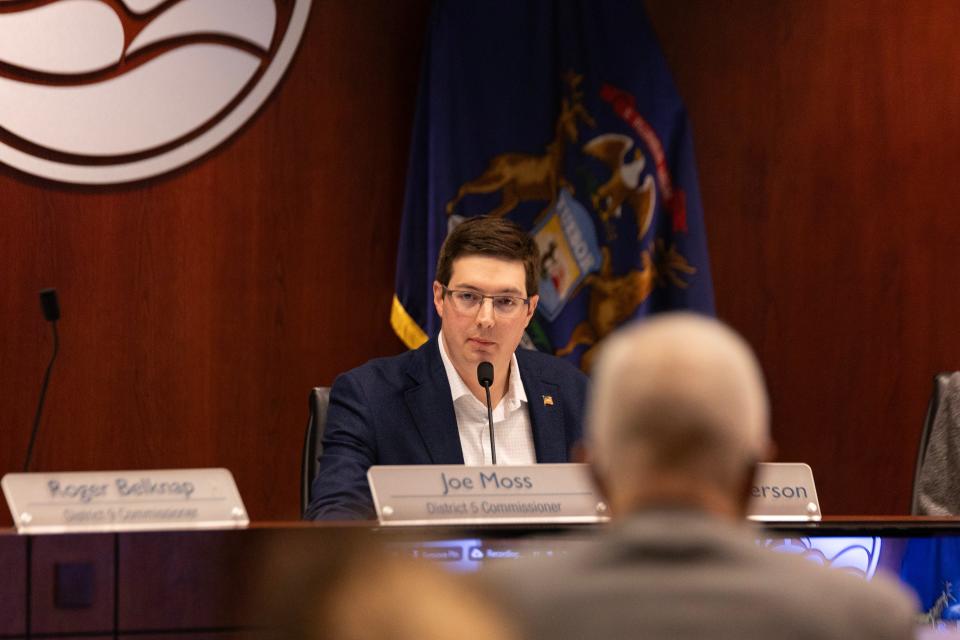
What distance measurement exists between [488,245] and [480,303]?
0.16 meters

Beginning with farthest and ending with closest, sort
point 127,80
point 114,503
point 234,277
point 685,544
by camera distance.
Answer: point 234,277, point 127,80, point 114,503, point 685,544

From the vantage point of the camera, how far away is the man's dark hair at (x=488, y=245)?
10.7ft

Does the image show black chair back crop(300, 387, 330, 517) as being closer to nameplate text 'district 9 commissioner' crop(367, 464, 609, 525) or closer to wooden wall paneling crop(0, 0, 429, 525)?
nameplate text 'district 9 commissioner' crop(367, 464, 609, 525)

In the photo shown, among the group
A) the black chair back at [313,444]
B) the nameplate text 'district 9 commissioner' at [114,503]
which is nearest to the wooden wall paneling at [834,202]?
the black chair back at [313,444]

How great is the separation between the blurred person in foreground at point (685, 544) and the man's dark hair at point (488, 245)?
2.21 metres

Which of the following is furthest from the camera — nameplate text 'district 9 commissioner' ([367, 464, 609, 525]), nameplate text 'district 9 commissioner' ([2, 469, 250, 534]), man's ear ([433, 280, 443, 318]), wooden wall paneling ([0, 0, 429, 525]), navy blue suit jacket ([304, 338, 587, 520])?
wooden wall paneling ([0, 0, 429, 525])

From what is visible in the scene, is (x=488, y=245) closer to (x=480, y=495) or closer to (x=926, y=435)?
(x=480, y=495)

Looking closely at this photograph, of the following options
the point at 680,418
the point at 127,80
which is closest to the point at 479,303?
the point at 127,80

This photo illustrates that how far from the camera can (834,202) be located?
4625mm

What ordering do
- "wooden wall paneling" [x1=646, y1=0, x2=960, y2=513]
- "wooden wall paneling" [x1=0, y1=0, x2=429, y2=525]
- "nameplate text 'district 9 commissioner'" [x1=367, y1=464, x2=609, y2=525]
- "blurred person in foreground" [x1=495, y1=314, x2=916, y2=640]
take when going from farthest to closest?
1. "wooden wall paneling" [x1=646, y1=0, x2=960, y2=513]
2. "wooden wall paneling" [x1=0, y1=0, x2=429, y2=525]
3. "nameplate text 'district 9 commissioner'" [x1=367, y1=464, x2=609, y2=525]
4. "blurred person in foreground" [x1=495, y1=314, x2=916, y2=640]

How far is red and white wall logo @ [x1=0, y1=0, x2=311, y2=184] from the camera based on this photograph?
13.1 feet

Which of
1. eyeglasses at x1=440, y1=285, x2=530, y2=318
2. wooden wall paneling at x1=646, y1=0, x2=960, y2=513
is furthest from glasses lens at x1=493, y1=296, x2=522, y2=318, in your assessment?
wooden wall paneling at x1=646, y1=0, x2=960, y2=513

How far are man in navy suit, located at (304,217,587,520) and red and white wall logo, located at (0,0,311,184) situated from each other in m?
1.24

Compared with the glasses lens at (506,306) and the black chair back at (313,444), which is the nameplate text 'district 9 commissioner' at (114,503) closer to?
the black chair back at (313,444)
